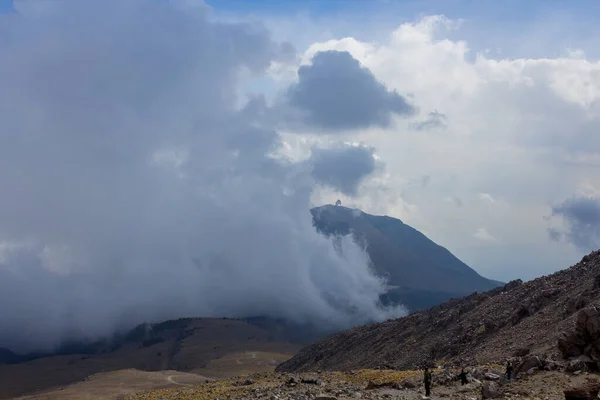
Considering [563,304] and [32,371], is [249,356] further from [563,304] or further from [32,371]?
[563,304]

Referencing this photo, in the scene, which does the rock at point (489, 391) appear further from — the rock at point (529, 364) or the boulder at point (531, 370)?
the rock at point (529, 364)

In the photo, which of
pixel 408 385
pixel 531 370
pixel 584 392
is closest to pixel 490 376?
pixel 531 370

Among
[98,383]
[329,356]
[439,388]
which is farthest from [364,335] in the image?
[439,388]

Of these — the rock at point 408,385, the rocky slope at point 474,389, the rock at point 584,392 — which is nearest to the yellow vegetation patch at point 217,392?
the rocky slope at point 474,389

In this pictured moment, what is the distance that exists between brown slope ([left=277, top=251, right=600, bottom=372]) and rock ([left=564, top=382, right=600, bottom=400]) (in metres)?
13.1

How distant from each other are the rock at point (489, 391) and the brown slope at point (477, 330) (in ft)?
32.8

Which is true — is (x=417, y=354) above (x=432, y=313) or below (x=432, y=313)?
below

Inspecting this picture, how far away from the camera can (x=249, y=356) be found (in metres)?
160

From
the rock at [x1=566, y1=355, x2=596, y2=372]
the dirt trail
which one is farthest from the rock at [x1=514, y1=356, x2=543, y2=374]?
the dirt trail

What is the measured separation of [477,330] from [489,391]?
35954mm

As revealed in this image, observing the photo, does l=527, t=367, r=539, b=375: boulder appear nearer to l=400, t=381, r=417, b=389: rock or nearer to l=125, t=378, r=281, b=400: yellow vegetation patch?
l=400, t=381, r=417, b=389: rock

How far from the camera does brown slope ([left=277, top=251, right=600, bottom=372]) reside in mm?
50625

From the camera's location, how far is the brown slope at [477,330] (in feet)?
166

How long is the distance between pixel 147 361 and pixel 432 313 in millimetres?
129846
